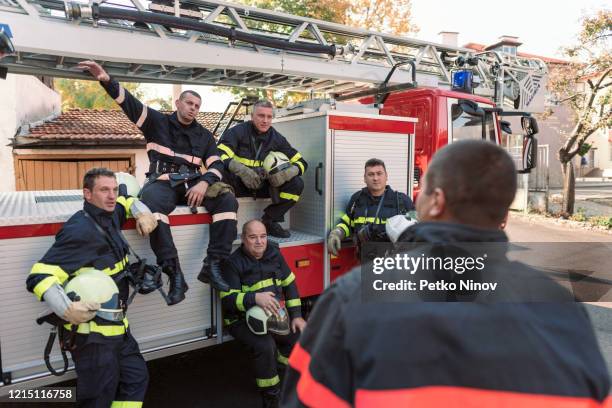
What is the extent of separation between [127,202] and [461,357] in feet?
8.81

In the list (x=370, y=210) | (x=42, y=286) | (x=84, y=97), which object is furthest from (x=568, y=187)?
(x=84, y=97)

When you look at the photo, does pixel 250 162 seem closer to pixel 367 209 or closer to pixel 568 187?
pixel 367 209

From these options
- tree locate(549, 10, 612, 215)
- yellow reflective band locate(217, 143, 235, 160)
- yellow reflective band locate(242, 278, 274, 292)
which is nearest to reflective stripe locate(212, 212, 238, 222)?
yellow reflective band locate(242, 278, 274, 292)

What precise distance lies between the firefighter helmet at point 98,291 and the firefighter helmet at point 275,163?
1.62 meters

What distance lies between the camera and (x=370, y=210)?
413cm

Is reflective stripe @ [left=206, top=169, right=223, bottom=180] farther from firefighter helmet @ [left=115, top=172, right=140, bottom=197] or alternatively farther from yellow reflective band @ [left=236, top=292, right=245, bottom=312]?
yellow reflective band @ [left=236, top=292, right=245, bottom=312]

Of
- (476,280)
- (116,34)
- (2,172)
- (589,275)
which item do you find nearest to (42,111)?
(2,172)

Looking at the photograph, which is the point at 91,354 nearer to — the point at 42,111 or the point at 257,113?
the point at 257,113

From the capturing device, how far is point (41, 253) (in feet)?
9.12

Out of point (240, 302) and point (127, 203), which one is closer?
point (127, 203)

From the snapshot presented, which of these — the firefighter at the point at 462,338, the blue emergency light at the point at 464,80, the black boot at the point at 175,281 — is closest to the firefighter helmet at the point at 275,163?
the black boot at the point at 175,281

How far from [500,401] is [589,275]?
7.28 metres

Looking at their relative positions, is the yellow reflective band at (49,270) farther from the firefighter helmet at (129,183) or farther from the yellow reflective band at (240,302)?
the yellow reflective band at (240,302)

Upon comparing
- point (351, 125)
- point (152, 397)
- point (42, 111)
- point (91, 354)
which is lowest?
point (152, 397)
